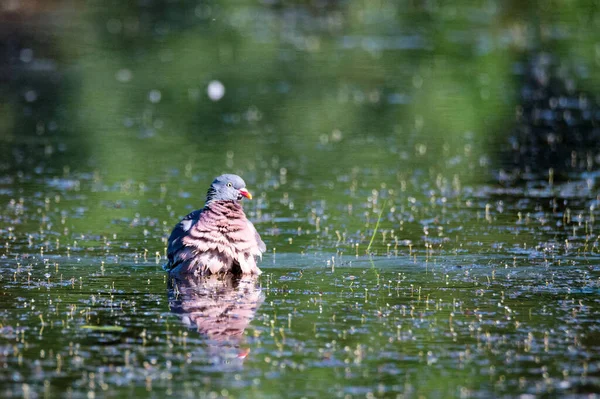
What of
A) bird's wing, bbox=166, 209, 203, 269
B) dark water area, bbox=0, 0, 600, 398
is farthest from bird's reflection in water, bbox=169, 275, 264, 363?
bird's wing, bbox=166, 209, 203, 269

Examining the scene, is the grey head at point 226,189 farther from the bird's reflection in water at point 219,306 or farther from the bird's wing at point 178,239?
the bird's reflection in water at point 219,306

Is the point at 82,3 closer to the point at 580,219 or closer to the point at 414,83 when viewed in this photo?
the point at 414,83

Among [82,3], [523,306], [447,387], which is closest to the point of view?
[447,387]

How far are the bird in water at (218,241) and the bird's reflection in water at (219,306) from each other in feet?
0.40

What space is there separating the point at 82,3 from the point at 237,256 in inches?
1316

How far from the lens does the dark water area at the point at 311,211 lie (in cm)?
867

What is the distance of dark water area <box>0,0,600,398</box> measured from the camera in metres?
8.67

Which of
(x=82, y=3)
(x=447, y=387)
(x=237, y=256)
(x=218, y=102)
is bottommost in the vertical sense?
(x=447, y=387)

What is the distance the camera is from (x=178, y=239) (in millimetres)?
11875

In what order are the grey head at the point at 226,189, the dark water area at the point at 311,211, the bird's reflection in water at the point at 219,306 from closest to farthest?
1. the dark water area at the point at 311,211
2. the bird's reflection in water at the point at 219,306
3. the grey head at the point at 226,189

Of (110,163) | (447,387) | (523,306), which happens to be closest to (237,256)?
(523,306)

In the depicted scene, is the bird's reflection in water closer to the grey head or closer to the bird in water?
the bird in water

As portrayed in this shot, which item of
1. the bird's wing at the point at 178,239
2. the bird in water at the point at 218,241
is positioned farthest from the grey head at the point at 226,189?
the bird's wing at the point at 178,239

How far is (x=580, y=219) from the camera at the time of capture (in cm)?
1452
